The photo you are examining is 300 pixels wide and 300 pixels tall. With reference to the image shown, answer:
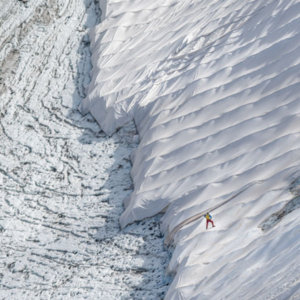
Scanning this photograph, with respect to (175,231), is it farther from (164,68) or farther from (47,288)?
(164,68)

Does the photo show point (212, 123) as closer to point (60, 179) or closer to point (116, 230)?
point (116, 230)

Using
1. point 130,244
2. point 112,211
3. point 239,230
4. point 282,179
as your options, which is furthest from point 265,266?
point 112,211

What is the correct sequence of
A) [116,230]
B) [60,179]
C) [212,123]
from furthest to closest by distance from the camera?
[60,179], [212,123], [116,230]

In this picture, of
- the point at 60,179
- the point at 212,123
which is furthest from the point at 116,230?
the point at 212,123

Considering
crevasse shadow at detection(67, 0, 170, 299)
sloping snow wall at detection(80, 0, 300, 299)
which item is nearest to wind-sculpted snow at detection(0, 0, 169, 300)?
crevasse shadow at detection(67, 0, 170, 299)

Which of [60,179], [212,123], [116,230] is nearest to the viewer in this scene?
[116,230]

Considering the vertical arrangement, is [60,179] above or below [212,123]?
above

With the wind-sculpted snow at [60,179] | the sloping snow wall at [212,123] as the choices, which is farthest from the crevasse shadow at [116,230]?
the sloping snow wall at [212,123]

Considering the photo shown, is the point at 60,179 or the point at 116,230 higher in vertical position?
the point at 60,179

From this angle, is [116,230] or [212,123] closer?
[116,230]
